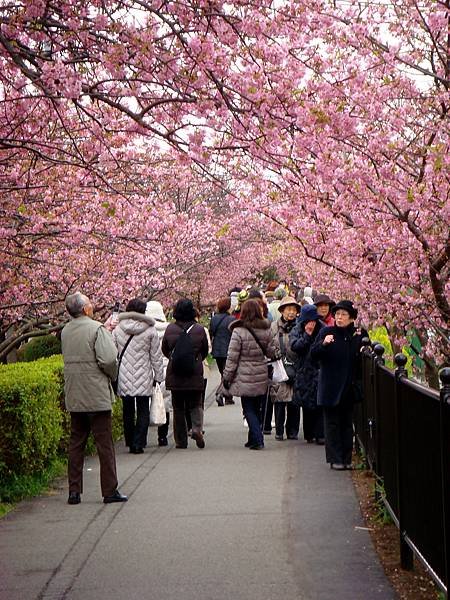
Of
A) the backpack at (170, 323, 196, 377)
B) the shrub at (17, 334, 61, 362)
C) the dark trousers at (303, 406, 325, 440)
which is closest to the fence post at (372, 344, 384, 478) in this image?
the dark trousers at (303, 406, 325, 440)

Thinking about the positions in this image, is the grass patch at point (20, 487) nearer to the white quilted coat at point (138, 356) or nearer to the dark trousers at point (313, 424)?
the white quilted coat at point (138, 356)

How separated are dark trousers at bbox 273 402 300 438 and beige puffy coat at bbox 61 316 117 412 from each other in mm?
4871

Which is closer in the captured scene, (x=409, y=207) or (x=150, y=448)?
(x=409, y=207)

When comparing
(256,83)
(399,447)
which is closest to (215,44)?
(256,83)

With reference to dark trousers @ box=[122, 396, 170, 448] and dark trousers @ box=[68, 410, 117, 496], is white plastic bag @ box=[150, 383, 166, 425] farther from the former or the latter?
dark trousers @ box=[68, 410, 117, 496]

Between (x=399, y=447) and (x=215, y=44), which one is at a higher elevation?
(x=215, y=44)

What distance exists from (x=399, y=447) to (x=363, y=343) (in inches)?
182

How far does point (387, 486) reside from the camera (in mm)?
7840

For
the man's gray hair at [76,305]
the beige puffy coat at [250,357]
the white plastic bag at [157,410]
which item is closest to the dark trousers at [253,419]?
the beige puffy coat at [250,357]

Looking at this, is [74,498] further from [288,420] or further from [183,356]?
[288,420]

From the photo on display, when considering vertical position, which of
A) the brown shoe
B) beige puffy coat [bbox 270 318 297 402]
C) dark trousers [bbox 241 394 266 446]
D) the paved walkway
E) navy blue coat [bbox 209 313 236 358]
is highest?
navy blue coat [bbox 209 313 236 358]

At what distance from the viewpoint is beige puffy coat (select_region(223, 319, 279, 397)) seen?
13.2m

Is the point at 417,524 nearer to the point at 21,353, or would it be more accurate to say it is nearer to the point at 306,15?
the point at 306,15

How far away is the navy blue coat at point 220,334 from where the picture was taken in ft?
60.1
